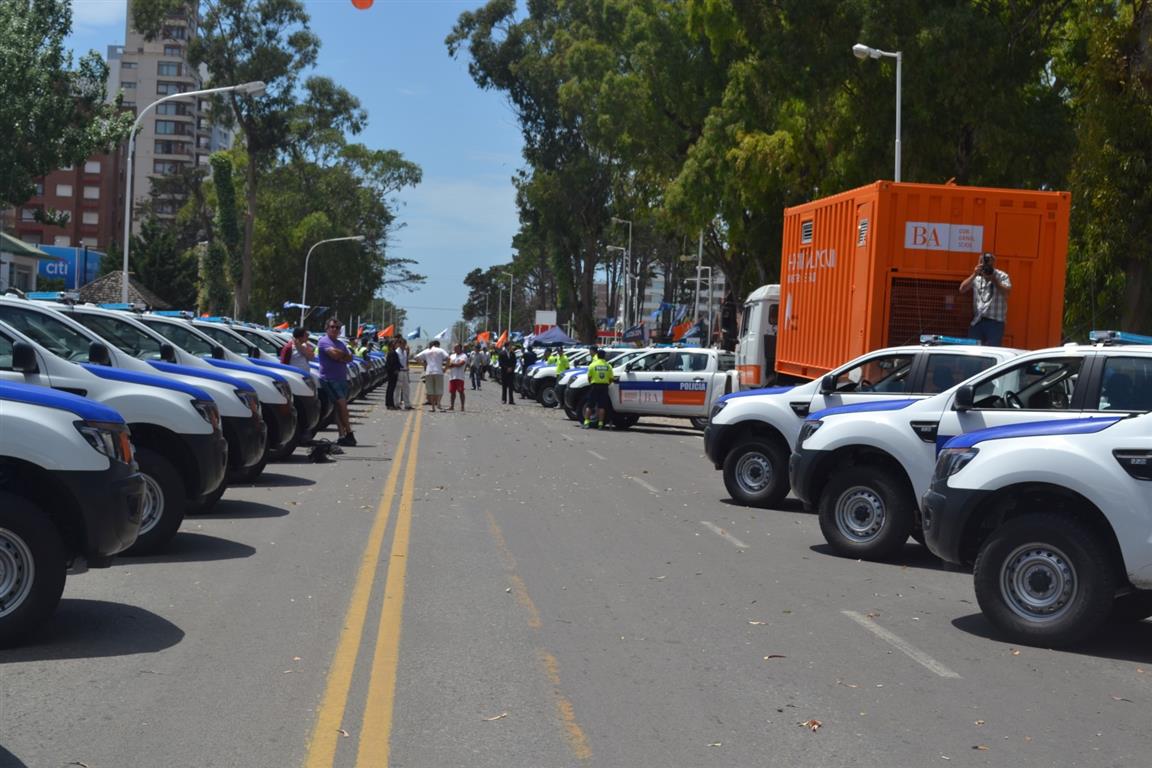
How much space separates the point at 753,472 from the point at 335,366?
833cm

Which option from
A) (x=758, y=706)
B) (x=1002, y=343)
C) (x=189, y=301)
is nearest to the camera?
(x=758, y=706)

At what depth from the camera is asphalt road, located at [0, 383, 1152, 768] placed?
6078 millimetres

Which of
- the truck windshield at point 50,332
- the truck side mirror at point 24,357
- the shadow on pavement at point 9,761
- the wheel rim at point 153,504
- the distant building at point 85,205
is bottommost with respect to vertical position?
the shadow on pavement at point 9,761

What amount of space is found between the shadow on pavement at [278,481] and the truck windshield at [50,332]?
3.84 m

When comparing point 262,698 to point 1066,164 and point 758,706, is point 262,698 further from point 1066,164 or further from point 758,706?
point 1066,164

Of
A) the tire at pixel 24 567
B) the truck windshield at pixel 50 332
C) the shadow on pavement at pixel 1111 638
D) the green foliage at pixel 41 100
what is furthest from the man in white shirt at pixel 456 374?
the tire at pixel 24 567

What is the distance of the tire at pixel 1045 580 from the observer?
8.40 metres

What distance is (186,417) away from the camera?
11.2m

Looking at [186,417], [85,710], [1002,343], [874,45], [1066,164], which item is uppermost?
[874,45]

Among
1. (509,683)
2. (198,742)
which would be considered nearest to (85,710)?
(198,742)

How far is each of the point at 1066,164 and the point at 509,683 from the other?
24807mm

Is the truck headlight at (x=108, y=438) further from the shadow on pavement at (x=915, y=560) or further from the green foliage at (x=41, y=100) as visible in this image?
the green foliage at (x=41, y=100)

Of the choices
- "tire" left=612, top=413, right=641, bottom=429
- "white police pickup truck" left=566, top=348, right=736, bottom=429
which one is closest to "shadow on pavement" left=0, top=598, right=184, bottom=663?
"white police pickup truck" left=566, top=348, right=736, bottom=429

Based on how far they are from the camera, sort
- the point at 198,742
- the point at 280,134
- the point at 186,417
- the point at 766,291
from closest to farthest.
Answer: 1. the point at 198,742
2. the point at 186,417
3. the point at 766,291
4. the point at 280,134
